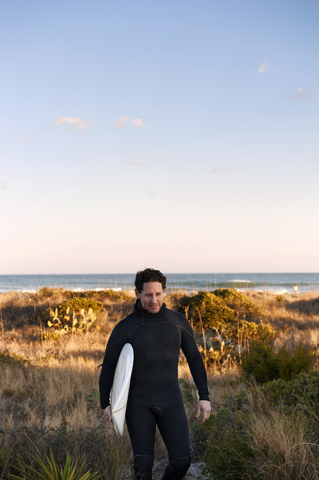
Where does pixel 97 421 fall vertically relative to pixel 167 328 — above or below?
below

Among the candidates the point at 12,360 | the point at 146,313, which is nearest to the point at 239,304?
the point at 12,360

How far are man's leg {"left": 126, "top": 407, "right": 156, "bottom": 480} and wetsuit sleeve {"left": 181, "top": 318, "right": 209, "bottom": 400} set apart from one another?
52 centimetres

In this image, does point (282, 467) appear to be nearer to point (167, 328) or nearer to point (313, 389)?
point (167, 328)

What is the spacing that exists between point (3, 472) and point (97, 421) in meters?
1.83

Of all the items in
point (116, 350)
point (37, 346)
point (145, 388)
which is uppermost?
point (116, 350)

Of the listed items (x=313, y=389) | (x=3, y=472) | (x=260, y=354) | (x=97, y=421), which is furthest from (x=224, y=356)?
(x=3, y=472)

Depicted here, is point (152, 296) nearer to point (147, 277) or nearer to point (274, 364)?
point (147, 277)

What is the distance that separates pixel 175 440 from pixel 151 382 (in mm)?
506

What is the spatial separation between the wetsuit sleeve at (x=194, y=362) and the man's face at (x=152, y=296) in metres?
0.40

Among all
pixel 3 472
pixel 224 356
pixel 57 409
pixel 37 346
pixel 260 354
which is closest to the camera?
pixel 3 472

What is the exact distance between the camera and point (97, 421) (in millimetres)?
4750

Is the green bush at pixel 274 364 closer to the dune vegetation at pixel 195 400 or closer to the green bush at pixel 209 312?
the dune vegetation at pixel 195 400

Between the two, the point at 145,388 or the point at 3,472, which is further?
the point at 145,388

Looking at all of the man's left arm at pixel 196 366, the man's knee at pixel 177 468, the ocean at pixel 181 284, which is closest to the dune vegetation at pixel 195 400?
the man's knee at pixel 177 468
